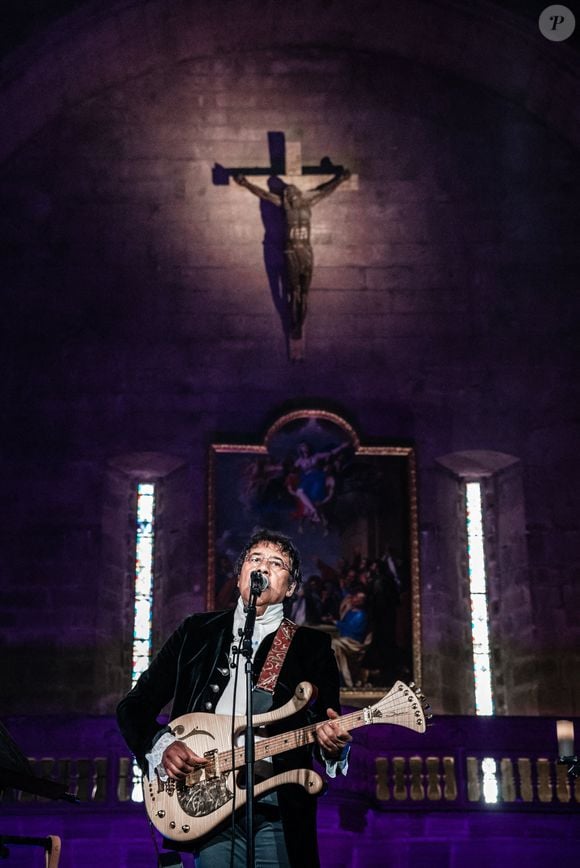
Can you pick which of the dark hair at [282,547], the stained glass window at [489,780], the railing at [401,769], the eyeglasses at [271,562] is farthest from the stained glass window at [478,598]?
the eyeglasses at [271,562]

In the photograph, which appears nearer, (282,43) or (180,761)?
(180,761)

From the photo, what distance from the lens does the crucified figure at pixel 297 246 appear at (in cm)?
1337

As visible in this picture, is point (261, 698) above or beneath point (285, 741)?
above

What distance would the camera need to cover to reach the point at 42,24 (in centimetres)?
1355

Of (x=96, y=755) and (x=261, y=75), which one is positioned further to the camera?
(x=261, y=75)

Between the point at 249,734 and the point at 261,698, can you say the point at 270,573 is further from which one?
the point at 249,734

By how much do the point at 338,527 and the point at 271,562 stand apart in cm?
769

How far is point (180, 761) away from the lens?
4.82 m

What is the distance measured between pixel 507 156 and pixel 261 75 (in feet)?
9.74

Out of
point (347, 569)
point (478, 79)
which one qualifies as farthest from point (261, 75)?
point (347, 569)

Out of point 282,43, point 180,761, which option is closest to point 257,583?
point 180,761

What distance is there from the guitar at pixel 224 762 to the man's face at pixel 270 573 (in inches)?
18.1

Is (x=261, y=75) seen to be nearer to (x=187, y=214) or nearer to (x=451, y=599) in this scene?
(x=187, y=214)

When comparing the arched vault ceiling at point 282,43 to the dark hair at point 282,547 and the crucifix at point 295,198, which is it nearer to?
the crucifix at point 295,198
